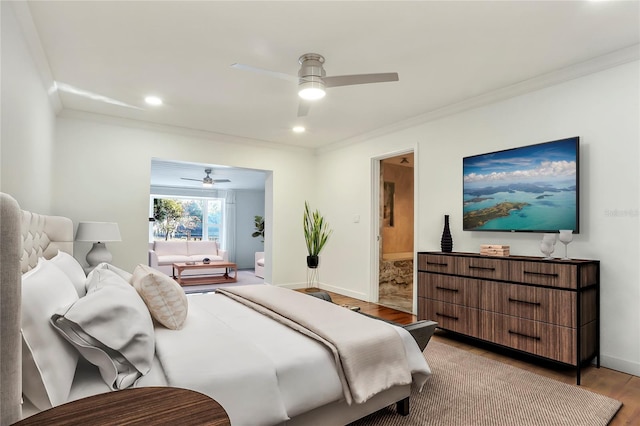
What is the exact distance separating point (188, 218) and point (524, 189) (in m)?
9.12

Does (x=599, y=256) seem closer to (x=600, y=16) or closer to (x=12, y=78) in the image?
(x=600, y=16)

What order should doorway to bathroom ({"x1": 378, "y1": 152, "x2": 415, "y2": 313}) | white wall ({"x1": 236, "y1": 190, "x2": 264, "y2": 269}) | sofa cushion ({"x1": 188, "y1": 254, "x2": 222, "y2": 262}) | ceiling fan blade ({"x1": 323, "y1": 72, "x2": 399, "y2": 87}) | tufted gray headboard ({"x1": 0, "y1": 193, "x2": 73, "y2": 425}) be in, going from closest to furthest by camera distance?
tufted gray headboard ({"x1": 0, "y1": 193, "x2": 73, "y2": 425}) < ceiling fan blade ({"x1": 323, "y1": 72, "x2": 399, "y2": 87}) < doorway to bathroom ({"x1": 378, "y1": 152, "x2": 415, "y2": 313}) < sofa cushion ({"x1": 188, "y1": 254, "x2": 222, "y2": 262}) < white wall ({"x1": 236, "y1": 190, "x2": 264, "y2": 269})

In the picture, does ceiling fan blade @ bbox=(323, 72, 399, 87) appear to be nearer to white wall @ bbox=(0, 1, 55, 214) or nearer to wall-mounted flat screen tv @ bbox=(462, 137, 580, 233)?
wall-mounted flat screen tv @ bbox=(462, 137, 580, 233)

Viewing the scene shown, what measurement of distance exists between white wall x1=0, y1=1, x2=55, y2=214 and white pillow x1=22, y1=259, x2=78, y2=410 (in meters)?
1.34

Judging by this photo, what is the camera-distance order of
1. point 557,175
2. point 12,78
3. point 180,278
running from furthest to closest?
point 180,278
point 557,175
point 12,78

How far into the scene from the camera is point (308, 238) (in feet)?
19.3

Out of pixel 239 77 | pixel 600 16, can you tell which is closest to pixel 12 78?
pixel 239 77

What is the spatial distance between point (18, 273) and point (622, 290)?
3.63 metres

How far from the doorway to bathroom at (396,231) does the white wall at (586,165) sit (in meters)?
1.09

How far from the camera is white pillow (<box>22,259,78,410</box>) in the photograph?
1117mm

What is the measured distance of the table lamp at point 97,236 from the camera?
3.95m

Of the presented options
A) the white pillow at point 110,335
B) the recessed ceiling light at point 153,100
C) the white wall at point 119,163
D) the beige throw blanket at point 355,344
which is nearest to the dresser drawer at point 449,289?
the beige throw blanket at point 355,344

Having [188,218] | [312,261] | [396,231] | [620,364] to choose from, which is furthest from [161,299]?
[188,218]

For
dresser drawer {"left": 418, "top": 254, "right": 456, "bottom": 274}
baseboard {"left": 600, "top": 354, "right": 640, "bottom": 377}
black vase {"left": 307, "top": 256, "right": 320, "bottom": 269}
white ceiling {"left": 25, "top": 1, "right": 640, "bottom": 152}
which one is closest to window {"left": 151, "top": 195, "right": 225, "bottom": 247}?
black vase {"left": 307, "top": 256, "right": 320, "bottom": 269}
